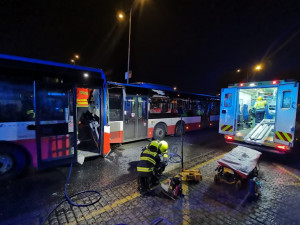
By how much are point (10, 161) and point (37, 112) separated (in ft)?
5.19

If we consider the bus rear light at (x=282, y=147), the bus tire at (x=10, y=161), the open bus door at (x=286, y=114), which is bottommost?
the bus tire at (x=10, y=161)

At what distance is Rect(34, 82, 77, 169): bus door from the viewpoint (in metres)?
4.44

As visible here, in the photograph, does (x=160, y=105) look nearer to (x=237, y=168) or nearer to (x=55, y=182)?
(x=237, y=168)

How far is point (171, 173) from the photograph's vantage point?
15.1ft

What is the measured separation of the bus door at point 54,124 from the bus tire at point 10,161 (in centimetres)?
50

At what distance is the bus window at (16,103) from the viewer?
13.5 feet

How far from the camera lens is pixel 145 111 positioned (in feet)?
26.6

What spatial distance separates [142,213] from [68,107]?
3.76m

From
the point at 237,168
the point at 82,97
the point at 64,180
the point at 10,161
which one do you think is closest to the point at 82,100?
the point at 82,97

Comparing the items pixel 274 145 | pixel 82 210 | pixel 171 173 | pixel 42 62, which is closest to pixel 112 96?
pixel 42 62

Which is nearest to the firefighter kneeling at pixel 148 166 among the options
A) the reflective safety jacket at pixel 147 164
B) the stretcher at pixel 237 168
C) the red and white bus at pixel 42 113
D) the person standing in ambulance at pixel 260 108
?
the reflective safety jacket at pixel 147 164

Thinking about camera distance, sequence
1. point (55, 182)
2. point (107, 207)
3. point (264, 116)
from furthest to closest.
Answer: point (264, 116) < point (55, 182) < point (107, 207)

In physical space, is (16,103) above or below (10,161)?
above

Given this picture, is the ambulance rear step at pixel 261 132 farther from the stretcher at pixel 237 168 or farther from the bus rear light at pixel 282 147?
the stretcher at pixel 237 168
